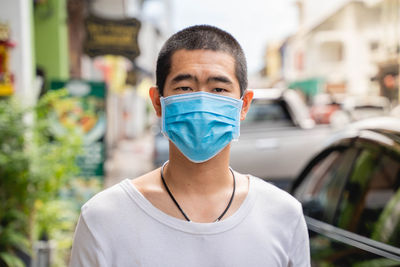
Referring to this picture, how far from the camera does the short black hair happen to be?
1.46 meters

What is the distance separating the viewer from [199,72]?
1.43 metres

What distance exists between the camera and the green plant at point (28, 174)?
11.8 ft

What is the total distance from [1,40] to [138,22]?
4.18 metres

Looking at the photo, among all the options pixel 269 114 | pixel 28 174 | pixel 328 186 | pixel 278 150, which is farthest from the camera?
pixel 269 114

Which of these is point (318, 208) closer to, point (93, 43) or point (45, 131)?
point (45, 131)

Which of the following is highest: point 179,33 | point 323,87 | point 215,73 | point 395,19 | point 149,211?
point 395,19

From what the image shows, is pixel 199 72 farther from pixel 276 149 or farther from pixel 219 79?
pixel 276 149

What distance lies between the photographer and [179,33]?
1537mm

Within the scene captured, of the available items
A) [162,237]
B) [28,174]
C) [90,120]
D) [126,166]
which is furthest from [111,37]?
[162,237]

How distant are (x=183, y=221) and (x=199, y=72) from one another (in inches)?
19.6

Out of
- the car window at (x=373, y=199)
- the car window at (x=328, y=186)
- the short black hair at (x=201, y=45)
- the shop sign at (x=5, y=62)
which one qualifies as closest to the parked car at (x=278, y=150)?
the car window at (x=328, y=186)

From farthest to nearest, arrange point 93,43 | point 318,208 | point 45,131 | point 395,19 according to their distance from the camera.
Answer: point 395,19 < point 93,43 < point 45,131 < point 318,208

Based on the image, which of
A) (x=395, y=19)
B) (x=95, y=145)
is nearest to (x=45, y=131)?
(x=95, y=145)

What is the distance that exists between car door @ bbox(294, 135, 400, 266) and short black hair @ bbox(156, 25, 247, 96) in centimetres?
123
